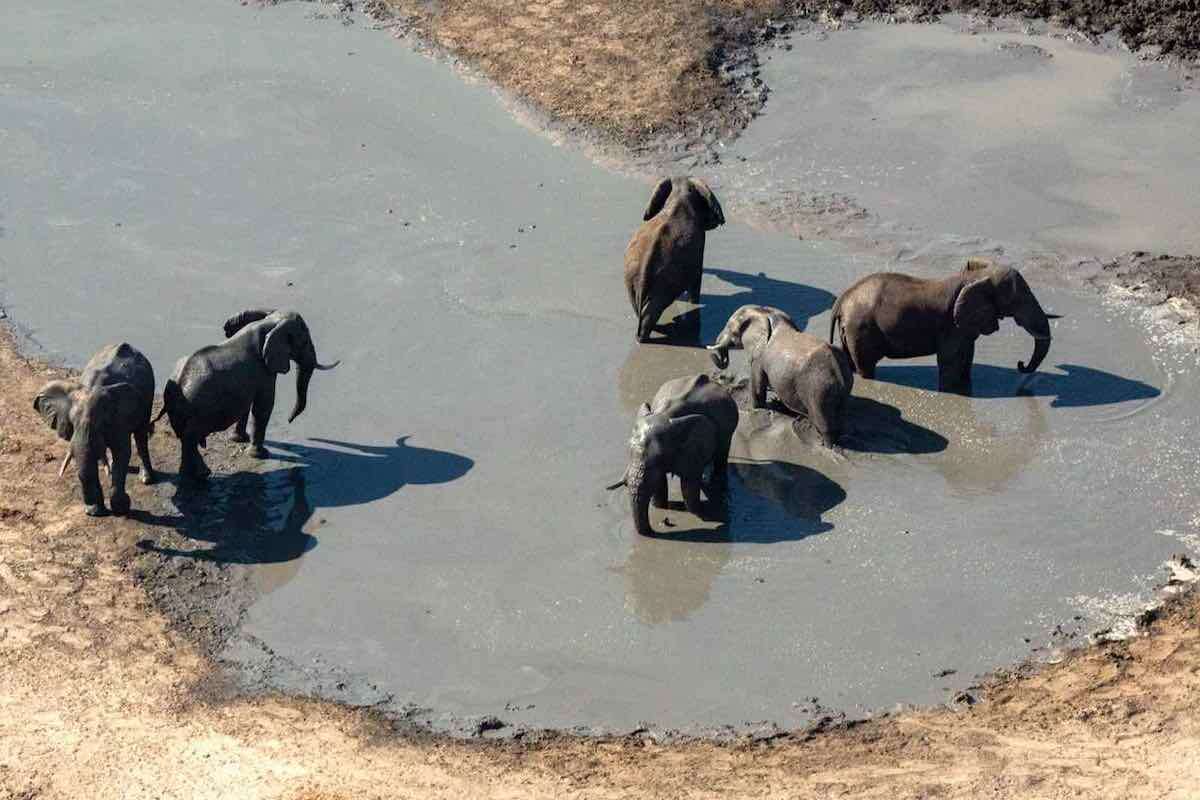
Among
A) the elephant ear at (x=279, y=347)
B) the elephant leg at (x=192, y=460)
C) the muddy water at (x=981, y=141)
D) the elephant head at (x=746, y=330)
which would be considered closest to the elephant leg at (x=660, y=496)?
the elephant head at (x=746, y=330)

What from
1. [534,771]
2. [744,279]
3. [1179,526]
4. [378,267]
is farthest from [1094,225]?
[534,771]

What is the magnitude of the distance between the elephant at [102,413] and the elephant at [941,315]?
22.2ft

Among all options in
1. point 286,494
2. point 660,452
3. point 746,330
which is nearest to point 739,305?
point 746,330

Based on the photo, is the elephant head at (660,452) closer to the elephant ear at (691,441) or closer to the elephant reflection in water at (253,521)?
the elephant ear at (691,441)

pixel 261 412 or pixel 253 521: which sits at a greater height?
pixel 261 412

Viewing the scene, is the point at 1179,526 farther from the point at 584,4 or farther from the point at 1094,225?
the point at 584,4

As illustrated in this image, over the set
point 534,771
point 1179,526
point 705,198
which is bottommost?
point 534,771

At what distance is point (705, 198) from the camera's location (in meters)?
20.5

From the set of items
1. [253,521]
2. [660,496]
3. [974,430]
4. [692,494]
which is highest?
[974,430]

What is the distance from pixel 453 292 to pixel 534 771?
8.09 meters

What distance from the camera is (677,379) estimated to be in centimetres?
1725

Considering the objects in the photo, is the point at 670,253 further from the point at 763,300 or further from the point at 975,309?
the point at 975,309

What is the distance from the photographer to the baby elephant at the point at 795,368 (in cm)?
1748

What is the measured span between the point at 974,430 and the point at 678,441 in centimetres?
352
